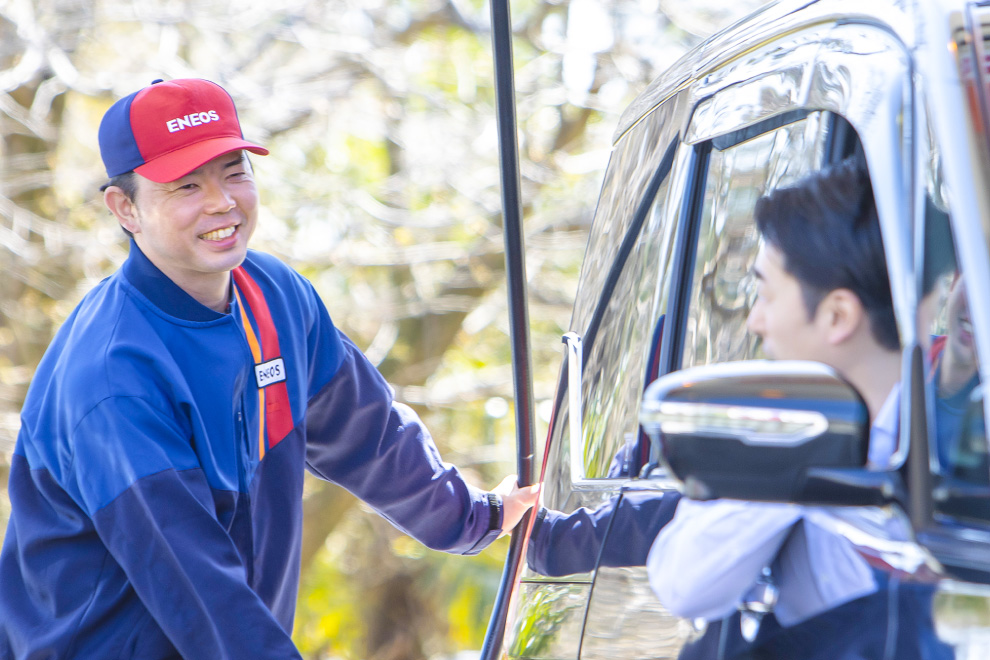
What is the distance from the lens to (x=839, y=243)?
135 centimetres

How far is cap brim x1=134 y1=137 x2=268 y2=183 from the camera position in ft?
7.22

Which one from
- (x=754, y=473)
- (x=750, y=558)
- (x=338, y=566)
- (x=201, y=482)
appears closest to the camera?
(x=754, y=473)

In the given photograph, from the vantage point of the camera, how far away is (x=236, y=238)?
87.5 inches

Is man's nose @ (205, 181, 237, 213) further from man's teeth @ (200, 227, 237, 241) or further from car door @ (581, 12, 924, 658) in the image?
car door @ (581, 12, 924, 658)

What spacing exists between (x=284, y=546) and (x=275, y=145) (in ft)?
17.7

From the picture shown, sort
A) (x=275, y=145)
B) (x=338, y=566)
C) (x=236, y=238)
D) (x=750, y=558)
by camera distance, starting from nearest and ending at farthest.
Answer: (x=750, y=558) < (x=236, y=238) < (x=275, y=145) < (x=338, y=566)

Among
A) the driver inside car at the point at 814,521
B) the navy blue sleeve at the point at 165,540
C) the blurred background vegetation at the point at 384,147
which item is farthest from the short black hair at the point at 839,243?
the blurred background vegetation at the point at 384,147

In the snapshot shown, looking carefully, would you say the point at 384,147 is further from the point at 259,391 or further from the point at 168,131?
the point at 259,391

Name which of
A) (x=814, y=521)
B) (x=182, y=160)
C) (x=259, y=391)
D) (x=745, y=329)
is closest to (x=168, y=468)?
(x=259, y=391)

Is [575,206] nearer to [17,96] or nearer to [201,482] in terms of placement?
[17,96]

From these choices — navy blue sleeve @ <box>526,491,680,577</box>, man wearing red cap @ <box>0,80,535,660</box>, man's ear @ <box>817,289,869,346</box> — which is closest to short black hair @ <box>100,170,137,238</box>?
man wearing red cap @ <box>0,80,535,660</box>

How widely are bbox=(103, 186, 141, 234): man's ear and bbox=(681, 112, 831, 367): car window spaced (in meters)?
1.26

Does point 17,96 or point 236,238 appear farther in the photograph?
point 17,96

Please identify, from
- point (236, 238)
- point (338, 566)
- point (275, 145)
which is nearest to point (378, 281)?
point (275, 145)
